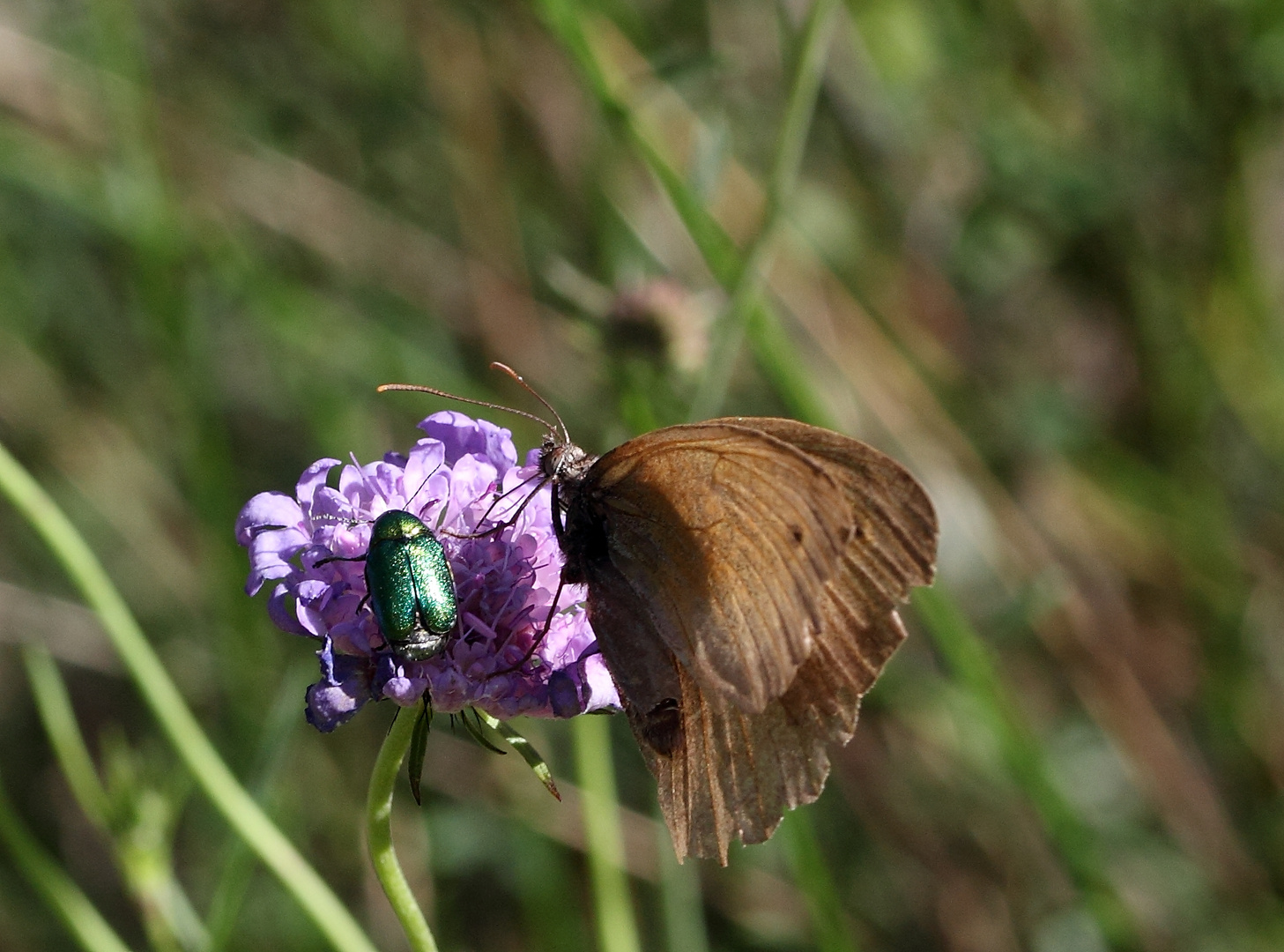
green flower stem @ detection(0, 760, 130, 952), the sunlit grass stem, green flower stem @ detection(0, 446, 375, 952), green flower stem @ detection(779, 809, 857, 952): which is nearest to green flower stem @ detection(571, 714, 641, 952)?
green flower stem @ detection(779, 809, 857, 952)

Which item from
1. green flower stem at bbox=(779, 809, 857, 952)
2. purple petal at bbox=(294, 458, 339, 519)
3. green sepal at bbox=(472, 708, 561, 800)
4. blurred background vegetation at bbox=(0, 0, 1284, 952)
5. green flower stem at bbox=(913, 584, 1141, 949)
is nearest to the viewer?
green sepal at bbox=(472, 708, 561, 800)

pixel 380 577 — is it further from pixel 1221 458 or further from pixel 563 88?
pixel 1221 458

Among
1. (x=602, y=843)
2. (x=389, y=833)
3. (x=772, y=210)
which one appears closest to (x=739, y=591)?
(x=389, y=833)

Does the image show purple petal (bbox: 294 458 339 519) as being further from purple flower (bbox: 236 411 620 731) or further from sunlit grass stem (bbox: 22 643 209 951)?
sunlit grass stem (bbox: 22 643 209 951)

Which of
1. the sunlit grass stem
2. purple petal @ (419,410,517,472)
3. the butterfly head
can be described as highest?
purple petal @ (419,410,517,472)

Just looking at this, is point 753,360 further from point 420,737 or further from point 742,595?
point 420,737
